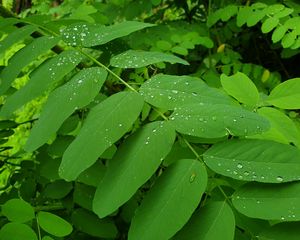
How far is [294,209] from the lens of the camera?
0.68 m

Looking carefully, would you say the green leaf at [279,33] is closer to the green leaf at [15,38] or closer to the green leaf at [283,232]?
the green leaf at [15,38]

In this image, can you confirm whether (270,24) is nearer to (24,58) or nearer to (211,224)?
(24,58)

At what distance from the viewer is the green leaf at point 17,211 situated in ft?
2.98

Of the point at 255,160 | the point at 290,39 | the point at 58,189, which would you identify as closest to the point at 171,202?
the point at 255,160

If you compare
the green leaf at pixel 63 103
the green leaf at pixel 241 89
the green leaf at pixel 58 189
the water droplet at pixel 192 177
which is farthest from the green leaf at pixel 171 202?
the green leaf at pixel 58 189

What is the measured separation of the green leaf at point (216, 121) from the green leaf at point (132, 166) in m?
0.03

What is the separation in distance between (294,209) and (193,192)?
6.0 inches

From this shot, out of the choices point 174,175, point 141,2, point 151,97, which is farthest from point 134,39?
point 174,175

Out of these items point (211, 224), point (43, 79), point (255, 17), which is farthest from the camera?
point (255, 17)

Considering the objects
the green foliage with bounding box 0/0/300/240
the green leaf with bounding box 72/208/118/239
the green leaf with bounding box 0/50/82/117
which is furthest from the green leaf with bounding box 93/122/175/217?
the green leaf with bounding box 72/208/118/239

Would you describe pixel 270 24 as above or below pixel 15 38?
below

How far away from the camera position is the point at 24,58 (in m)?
1.06

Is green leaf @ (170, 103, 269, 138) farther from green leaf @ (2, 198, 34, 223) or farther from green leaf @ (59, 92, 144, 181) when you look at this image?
green leaf @ (2, 198, 34, 223)

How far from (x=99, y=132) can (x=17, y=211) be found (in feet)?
0.92
